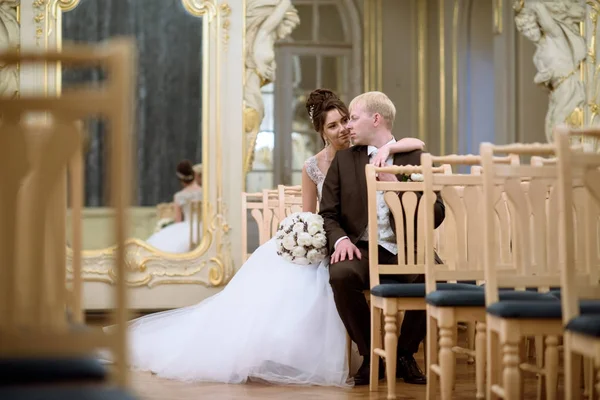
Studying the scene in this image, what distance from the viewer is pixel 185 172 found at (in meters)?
7.46

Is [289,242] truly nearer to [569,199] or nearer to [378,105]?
[378,105]

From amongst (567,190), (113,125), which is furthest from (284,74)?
(113,125)

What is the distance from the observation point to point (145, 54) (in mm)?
7566

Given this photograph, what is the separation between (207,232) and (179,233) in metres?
0.21

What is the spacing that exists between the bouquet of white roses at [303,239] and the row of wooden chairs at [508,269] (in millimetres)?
469

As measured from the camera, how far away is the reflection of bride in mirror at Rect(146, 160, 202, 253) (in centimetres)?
740

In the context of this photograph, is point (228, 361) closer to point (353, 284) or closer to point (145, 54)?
point (353, 284)

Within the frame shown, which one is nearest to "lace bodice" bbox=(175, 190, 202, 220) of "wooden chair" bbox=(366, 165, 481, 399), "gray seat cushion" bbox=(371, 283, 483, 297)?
"wooden chair" bbox=(366, 165, 481, 399)

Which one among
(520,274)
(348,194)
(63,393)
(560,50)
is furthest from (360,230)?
(560,50)

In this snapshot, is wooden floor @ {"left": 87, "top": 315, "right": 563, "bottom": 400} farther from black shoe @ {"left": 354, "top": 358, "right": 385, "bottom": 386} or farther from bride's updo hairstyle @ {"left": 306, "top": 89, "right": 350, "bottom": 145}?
bride's updo hairstyle @ {"left": 306, "top": 89, "right": 350, "bottom": 145}

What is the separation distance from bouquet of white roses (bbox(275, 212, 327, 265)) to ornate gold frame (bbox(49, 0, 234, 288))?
298 centimetres

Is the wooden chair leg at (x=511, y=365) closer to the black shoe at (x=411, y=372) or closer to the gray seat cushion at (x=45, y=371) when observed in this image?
the gray seat cushion at (x=45, y=371)

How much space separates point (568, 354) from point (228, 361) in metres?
1.99

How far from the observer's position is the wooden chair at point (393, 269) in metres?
3.74
